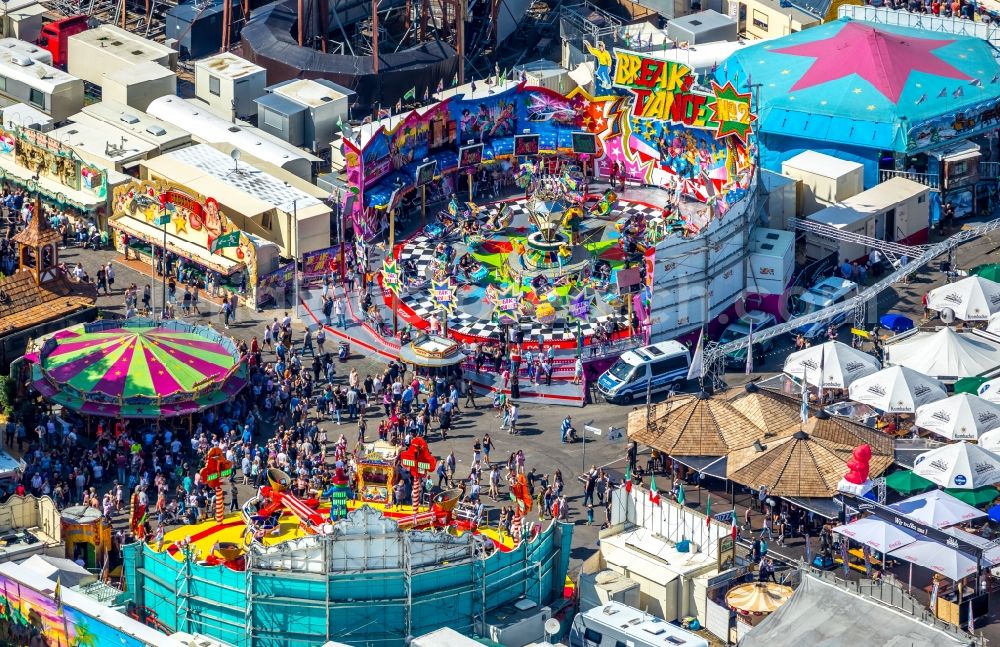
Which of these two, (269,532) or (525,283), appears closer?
(269,532)

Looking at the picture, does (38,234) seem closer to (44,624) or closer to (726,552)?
(44,624)

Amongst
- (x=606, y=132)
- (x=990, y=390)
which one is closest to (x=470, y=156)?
(x=606, y=132)

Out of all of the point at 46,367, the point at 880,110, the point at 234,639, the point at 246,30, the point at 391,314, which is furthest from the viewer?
the point at 246,30

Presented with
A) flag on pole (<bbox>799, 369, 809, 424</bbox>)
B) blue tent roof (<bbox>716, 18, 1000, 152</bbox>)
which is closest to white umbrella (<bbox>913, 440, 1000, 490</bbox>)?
flag on pole (<bbox>799, 369, 809, 424</bbox>)

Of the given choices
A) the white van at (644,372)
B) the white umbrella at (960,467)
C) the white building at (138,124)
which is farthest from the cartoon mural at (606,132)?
the white umbrella at (960,467)

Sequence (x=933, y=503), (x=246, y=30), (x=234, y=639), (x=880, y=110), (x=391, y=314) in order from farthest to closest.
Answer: (x=246, y=30), (x=880, y=110), (x=391, y=314), (x=933, y=503), (x=234, y=639)

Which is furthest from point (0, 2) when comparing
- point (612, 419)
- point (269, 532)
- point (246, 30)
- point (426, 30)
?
point (269, 532)

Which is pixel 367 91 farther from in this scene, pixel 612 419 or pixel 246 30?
pixel 612 419
